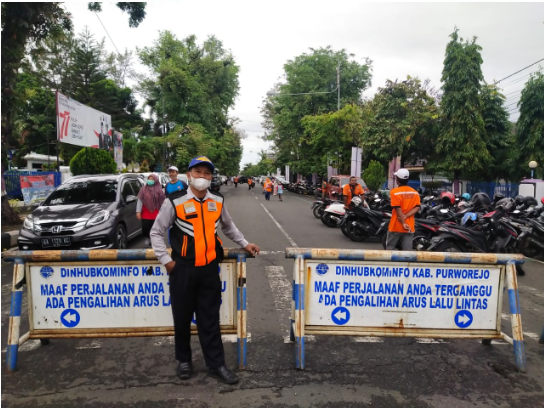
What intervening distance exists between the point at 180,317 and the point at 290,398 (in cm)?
108

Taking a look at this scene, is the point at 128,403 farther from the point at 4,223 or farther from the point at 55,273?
the point at 4,223

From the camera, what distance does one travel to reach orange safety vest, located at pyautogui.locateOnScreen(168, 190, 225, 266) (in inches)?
120

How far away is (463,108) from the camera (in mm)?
18766

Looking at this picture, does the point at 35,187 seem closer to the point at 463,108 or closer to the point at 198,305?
the point at 198,305

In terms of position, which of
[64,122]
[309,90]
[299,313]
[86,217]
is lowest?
[299,313]

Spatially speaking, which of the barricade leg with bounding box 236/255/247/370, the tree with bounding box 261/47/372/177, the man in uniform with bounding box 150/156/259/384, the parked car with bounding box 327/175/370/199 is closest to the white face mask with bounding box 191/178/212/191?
the man in uniform with bounding box 150/156/259/384

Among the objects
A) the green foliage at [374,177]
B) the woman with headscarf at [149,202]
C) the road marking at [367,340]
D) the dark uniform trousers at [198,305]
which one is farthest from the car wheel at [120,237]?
the green foliage at [374,177]

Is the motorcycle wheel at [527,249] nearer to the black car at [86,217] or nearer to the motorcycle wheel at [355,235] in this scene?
the motorcycle wheel at [355,235]

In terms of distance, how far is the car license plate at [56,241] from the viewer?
21.9ft

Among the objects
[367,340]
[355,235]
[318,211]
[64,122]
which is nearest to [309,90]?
[318,211]

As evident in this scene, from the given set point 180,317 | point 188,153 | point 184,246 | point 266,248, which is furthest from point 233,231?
point 188,153

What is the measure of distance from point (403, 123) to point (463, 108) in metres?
3.38

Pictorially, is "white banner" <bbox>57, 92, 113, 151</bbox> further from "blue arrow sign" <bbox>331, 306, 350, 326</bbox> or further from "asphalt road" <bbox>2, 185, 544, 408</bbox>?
"blue arrow sign" <bbox>331, 306, 350, 326</bbox>

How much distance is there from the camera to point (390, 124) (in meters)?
21.9
